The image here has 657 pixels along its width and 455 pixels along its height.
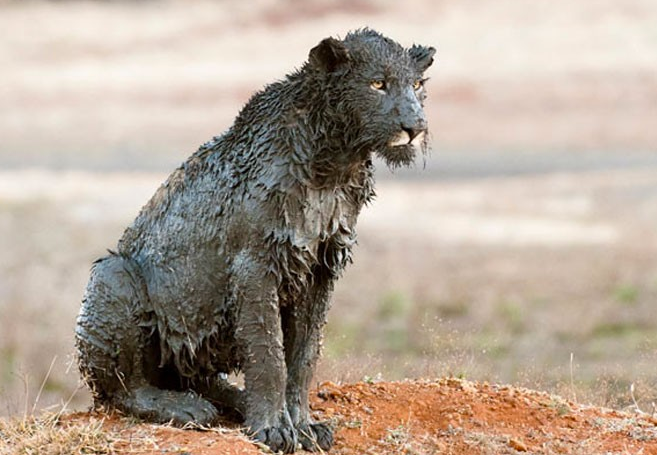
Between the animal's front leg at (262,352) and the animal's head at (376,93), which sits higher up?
the animal's head at (376,93)

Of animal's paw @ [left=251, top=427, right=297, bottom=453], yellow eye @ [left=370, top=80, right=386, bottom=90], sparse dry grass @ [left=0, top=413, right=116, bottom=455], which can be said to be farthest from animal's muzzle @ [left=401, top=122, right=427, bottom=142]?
sparse dry grass @ [left=0, top=413, right=116, bottom=455]

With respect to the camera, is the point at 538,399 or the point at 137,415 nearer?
the point at 137,415

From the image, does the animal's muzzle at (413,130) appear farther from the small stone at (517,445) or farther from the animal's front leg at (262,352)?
the small stone at (517,445)

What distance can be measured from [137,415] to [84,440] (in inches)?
21.2

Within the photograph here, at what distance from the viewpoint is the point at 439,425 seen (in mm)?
7918

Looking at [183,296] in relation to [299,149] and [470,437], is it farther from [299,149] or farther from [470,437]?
[470,437]

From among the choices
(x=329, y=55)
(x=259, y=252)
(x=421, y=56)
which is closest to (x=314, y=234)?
(x=259, y=252)

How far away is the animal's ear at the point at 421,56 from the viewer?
708 cm

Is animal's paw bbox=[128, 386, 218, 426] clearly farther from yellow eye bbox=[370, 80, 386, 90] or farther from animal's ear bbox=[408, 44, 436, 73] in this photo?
animal's ear bbox=[408, 44, 436, 73]

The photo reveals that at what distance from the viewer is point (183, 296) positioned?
24.2ft

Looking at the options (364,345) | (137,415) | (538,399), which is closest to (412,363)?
(538,399)

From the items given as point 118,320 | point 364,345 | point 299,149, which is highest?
point 299,149

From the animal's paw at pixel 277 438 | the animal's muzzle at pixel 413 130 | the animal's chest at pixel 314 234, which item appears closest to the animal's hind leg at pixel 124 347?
the animal's paw at pixel 277 438

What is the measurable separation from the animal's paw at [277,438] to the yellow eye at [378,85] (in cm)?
217
